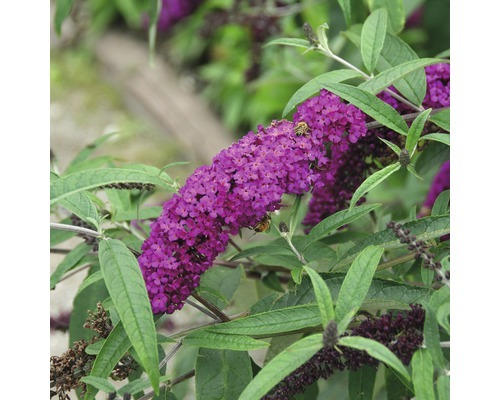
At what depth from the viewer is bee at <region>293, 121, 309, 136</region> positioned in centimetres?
88

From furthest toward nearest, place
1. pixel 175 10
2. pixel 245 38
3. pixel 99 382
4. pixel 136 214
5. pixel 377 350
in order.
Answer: pixel 245 38 < pixel 175 10 < pixel 136 214 < pixel 99 382 < pixel 377 350

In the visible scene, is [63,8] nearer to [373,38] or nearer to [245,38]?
[373,38]

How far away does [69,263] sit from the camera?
1.10 meters

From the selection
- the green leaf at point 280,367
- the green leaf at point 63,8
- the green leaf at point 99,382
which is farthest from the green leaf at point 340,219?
the green leaf at point 63,8

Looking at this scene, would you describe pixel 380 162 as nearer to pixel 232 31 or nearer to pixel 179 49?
pixel 232 31

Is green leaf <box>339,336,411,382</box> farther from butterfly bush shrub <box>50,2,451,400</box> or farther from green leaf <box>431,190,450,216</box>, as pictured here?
green leaf <box>431,190,450,216</box>

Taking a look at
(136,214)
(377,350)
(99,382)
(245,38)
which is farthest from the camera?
(245,38)

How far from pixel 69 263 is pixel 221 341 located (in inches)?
14.2

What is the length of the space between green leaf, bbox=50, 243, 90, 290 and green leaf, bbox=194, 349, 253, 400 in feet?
0.92

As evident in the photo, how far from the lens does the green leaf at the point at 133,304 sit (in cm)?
73

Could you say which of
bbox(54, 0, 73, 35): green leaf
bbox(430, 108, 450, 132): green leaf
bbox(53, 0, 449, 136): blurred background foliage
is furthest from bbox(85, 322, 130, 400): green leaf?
bbox(53, 0, 449, 136): blurred background foliage

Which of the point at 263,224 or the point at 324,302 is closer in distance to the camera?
the point at 324,302

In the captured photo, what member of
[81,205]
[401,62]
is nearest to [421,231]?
[401,62]
